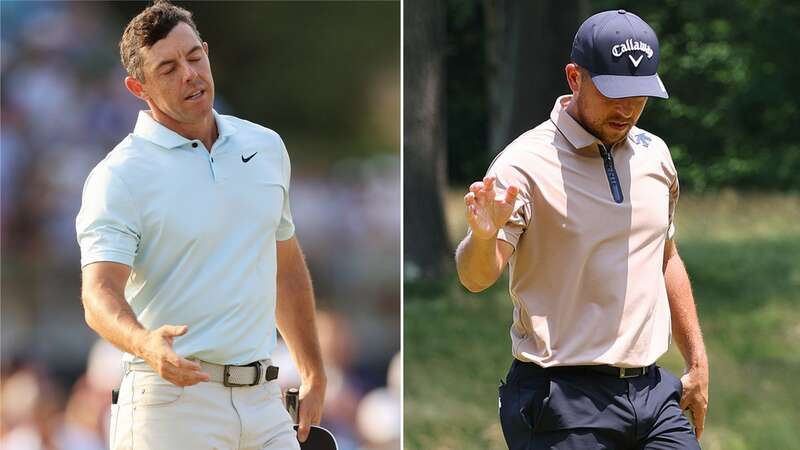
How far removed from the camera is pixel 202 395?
3850mm

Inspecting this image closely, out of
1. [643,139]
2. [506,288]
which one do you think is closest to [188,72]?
[643,139]

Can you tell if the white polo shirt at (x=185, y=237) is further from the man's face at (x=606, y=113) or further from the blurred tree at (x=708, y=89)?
the blurred tree at (x=708, y=89)

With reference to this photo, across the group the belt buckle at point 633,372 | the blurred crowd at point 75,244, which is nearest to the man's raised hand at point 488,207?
the belt buckle at point 633,372

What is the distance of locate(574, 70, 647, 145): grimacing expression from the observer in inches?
151

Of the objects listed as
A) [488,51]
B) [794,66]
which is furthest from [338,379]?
[794,66]

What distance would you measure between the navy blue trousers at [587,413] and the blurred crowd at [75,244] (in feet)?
11.0

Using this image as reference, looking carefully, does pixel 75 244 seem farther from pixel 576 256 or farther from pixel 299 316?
pixel 576 256

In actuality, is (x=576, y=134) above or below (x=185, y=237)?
above

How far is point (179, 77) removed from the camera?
3.98 metres

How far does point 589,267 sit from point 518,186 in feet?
0.98

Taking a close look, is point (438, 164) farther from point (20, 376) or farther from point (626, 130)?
point (626, 130)

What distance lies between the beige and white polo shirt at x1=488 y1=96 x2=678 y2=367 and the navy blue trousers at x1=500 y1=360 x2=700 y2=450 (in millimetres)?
67

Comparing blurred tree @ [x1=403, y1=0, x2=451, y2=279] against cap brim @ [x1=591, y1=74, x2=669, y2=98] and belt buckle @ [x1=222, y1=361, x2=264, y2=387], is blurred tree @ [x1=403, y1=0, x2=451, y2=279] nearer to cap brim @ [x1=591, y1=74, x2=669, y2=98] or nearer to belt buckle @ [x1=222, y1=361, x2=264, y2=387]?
belt buckle @ [x1=222, y1=361, x2=264, y2=387]

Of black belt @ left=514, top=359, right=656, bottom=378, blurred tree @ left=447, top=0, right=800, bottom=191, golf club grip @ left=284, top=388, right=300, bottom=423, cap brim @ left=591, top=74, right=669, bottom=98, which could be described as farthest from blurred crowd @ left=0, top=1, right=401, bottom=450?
blurred tree @ left=447, top=0, right=800, bottom=191
